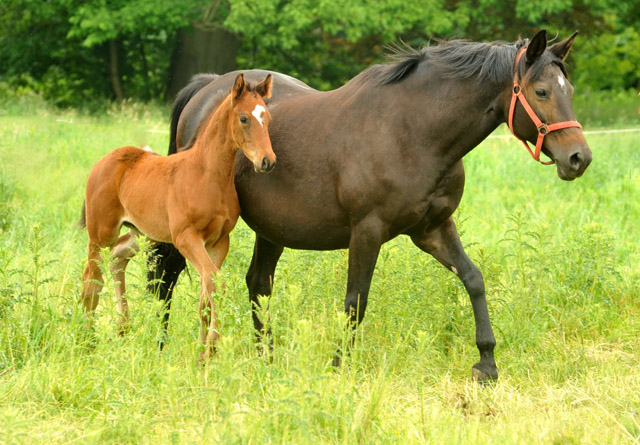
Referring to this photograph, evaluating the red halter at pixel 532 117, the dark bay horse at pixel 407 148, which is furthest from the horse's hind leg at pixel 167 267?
the red halter at pixel 532 117

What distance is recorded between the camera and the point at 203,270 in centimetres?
480

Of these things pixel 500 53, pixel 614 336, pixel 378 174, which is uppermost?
pixel 500 53

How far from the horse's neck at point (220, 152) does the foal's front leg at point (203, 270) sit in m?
0.37

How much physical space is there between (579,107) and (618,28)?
2.87m

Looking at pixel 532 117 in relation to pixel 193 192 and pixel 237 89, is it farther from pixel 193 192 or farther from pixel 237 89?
pixel 193 192

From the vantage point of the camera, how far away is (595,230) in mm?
6246

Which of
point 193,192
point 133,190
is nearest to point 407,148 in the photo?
point 193,192

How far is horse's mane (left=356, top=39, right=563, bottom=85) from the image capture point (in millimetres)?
4648

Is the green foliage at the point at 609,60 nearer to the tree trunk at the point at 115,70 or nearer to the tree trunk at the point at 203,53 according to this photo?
the tree trunk at the point at 203,53

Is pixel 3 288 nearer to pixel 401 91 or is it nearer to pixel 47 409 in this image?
pixel 47 409

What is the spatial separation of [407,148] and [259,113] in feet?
2.90

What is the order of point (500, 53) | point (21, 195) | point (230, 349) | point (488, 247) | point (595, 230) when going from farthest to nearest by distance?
point (21, 195)
point (488, 247)
point (595, 230)
point (500, 53)
point (230, 349)

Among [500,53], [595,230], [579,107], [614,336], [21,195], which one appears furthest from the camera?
[579,107]

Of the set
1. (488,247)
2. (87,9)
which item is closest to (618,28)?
(87,9)
